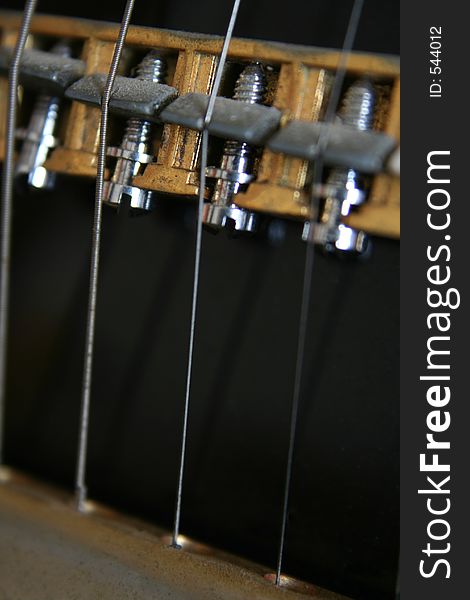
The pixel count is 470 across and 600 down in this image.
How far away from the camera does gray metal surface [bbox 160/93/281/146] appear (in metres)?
0.74

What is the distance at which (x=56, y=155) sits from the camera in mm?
877

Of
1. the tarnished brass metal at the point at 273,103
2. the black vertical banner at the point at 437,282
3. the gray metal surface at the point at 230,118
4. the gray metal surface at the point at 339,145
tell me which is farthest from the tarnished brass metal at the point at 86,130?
the black vertical banner at the point at 437,282

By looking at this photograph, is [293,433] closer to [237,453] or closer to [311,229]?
[237,453]

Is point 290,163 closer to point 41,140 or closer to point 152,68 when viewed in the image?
point 152,68

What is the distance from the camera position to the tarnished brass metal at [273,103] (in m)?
0.73

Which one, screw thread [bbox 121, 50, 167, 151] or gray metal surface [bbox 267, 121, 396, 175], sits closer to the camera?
gray metal surface [bbox 267, 121, 396, 175]

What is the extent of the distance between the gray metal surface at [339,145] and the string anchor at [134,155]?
0.15 metres

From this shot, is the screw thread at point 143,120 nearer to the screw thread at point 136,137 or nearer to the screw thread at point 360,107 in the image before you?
the screw thread at point 136,137

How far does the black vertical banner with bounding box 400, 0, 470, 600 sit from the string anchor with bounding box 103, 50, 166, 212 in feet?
0.85

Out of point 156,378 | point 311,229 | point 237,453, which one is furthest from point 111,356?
point 311,229

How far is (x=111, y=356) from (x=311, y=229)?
365mm

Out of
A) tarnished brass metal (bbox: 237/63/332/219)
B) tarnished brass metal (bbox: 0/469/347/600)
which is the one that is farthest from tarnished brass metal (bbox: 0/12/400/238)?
tarnished brass metal (bbox: 0/469/347/600)

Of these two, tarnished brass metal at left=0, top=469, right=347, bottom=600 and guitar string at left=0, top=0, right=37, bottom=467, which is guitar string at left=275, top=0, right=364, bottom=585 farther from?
guitar string at left=0, top=0, right=37, bottom=467

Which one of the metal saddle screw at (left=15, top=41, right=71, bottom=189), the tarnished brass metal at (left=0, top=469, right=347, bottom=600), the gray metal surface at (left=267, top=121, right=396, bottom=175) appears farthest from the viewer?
the metal saddle screw at (left=15, top=41, right=71, bottom=189)
